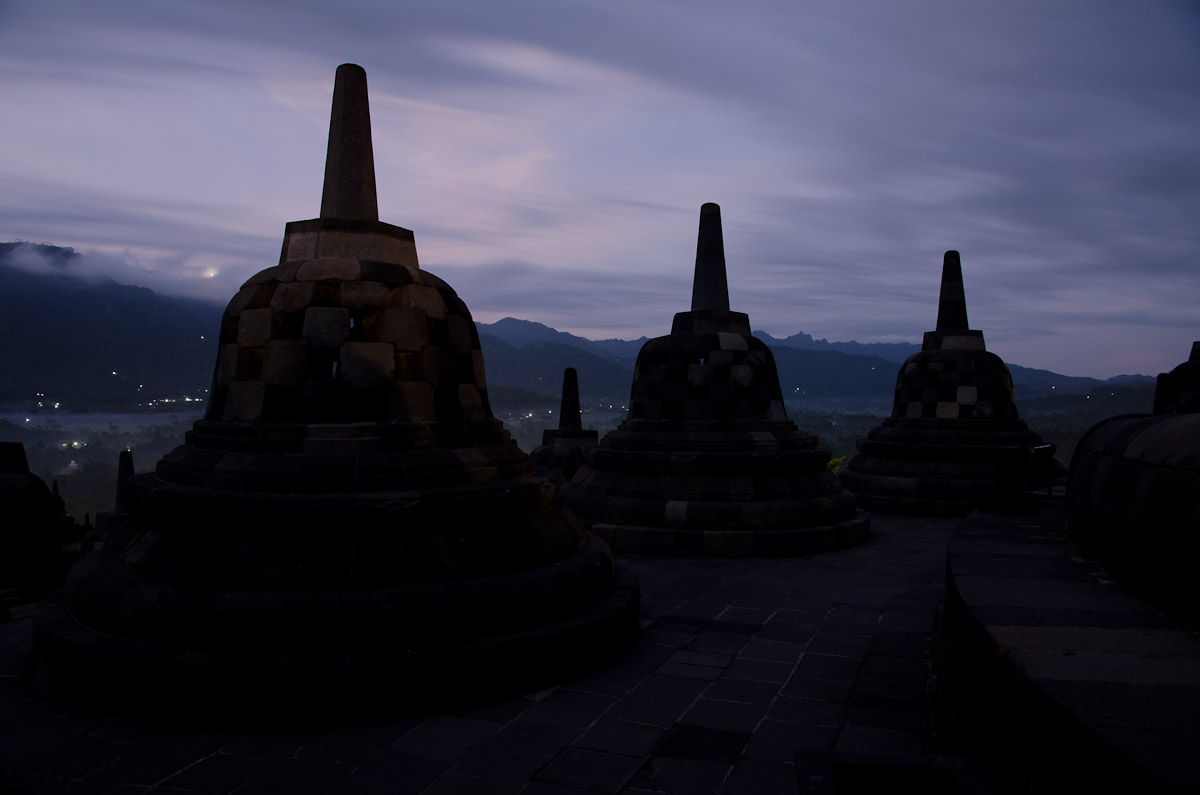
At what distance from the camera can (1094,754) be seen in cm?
214

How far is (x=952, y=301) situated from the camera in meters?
14.9

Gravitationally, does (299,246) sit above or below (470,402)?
above

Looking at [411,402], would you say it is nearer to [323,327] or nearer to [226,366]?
[323,327]

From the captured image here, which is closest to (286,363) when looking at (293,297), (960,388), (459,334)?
(293,297)

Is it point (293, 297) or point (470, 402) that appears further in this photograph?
point (470, 402)

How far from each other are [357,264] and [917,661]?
15.8 feet

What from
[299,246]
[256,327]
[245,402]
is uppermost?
[299,246]

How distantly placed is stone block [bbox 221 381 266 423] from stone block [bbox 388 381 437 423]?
0.89 m

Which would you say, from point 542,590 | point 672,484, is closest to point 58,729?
point 542,590

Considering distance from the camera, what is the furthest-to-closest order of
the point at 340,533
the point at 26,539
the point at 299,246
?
1. the point at 26,539
2. the point at 299,246
3. the point at 340,533

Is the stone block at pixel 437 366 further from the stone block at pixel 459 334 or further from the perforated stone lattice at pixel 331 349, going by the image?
the stone block at pixel 459 334

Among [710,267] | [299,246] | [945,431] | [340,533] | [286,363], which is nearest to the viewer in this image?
[340,533]

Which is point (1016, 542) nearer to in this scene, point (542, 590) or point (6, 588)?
point (542, 590)

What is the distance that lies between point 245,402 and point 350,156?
208cm
